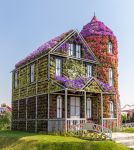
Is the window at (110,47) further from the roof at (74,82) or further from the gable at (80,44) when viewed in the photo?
the roof at (74,82)

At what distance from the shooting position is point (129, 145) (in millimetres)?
21953

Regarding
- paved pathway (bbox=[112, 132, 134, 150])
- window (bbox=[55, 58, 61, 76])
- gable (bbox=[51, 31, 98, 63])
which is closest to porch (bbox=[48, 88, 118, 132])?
window (bbox=[55, 58, 61, 76])

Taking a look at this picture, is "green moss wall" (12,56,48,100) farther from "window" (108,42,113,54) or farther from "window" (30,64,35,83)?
"window" (108,42,113,54)

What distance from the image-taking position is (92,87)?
85.1 feet

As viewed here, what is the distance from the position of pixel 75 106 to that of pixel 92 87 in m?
3.24

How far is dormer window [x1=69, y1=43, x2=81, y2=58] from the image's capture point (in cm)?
2850

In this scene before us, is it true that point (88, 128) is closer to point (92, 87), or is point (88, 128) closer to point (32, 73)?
point (92, 87)

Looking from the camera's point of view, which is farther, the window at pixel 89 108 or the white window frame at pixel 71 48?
the window at pixel 89 108

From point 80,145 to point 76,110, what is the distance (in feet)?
31.9

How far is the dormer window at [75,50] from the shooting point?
28500 millimetres

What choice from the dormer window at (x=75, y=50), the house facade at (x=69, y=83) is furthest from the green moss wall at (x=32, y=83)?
the dormer window at (x=75, y=50)

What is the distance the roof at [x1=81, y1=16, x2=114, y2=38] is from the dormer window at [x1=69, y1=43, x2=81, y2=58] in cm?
338

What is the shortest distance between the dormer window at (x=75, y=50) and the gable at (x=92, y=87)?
3800 millimetres

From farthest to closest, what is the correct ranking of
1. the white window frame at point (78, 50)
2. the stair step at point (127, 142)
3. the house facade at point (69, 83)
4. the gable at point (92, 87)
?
1. the white window frame at point (78, 50)
2. the house facade at point (69, 83)
3. the gable at point (92, 87)
4. the stair step at point (127, 142)
